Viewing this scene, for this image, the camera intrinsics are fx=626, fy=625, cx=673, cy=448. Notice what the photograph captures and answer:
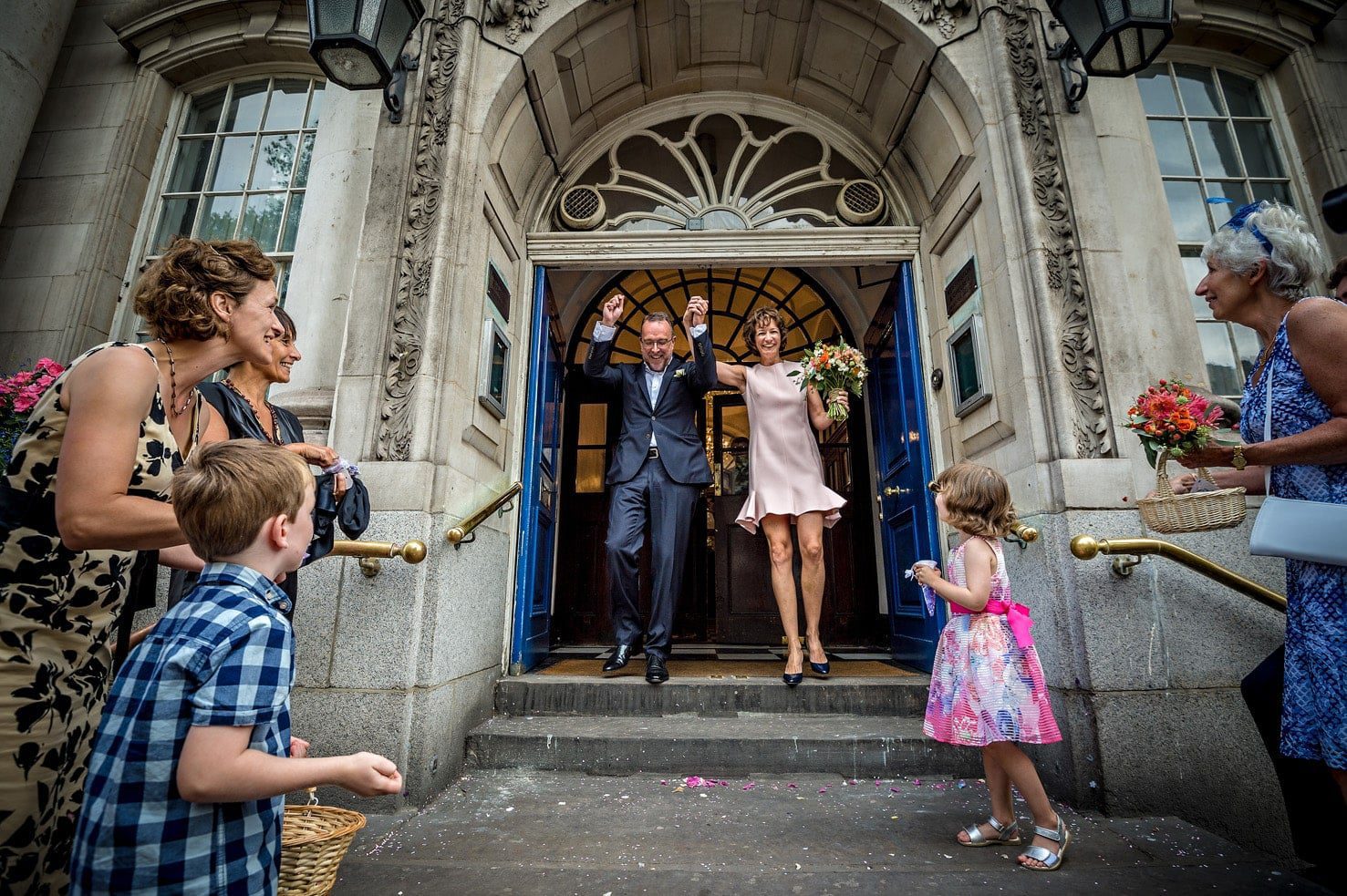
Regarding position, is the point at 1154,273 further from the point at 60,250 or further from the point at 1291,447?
the point at 60,250

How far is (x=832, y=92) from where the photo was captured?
481cm

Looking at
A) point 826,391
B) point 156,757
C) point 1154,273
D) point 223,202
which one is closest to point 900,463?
point 826,391

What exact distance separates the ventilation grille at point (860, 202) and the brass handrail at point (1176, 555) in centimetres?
298

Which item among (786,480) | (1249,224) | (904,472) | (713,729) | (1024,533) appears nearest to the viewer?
(1249,224)

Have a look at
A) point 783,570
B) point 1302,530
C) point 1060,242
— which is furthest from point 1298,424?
point 783,570

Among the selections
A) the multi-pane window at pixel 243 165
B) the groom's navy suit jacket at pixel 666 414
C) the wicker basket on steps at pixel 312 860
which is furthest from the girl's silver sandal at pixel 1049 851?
the multi-pane window at pixel 243 165

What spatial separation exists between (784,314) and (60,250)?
244 inches

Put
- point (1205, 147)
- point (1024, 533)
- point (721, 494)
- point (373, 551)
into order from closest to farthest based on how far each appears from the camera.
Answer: point (373, 551)
point (1024, 533)
point (1205, 147)
point (721, 494)

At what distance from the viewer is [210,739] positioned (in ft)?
3.41

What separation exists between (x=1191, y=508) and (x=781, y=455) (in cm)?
236

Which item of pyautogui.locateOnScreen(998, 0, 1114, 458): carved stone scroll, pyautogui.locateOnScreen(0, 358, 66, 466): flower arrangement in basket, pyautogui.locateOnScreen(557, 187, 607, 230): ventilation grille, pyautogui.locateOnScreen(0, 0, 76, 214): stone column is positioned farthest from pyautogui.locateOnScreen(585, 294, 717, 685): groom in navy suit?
pyautogui.locateOnScreen(0, 0, 76, 214): stone column

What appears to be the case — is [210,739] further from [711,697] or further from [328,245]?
[328,245]

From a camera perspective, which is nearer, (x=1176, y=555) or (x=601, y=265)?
(x=1176, y=555)

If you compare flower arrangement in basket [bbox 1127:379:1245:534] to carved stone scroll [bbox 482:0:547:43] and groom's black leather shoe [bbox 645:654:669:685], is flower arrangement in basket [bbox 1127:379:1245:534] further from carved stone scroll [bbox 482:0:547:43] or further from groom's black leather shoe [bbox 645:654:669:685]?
carved stone scroll [bbox 482:0:547:43]
